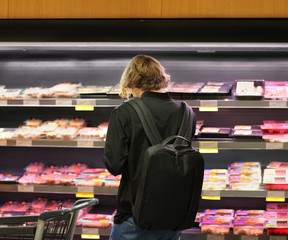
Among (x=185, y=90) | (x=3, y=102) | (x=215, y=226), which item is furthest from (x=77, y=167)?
(x=215, y=226)

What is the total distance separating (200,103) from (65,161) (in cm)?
159

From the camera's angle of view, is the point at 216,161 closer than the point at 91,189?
No

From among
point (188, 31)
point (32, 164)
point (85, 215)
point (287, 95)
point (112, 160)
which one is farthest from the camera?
point (32, 164)

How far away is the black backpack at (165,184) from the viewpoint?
2334mm

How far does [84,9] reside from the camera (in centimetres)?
376

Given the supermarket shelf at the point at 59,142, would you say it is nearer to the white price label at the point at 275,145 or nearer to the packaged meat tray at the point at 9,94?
the packaged meat tray at the point at 9,94

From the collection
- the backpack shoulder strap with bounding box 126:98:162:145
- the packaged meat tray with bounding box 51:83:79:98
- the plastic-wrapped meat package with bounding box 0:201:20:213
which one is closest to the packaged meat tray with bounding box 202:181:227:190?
the packaged meat tray with bounding box 51:83:79:98

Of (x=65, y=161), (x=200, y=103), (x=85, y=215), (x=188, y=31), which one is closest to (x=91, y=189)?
(x=85, y=215)

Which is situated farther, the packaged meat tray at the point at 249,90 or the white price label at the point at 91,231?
the white price label at the point at 91,231

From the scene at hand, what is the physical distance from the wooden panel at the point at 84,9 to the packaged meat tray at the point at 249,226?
1.82 metres

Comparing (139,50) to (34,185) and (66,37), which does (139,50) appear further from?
(34,185)

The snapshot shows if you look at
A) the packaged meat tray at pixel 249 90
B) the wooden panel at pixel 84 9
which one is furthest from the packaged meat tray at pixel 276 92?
the wooden panel at pixel 84 9

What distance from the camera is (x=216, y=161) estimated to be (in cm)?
445

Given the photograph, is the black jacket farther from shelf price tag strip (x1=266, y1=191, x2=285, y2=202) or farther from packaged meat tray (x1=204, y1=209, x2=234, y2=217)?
packaged meat tray (x1=204, y1=209, x2=234, y2=217)
